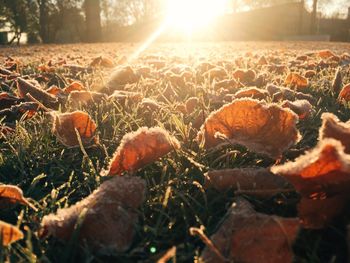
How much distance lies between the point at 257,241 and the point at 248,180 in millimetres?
397

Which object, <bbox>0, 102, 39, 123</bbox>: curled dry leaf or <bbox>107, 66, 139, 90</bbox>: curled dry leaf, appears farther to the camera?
<bbox>107, 66, 139, 90</bbox>: curled dry leaf

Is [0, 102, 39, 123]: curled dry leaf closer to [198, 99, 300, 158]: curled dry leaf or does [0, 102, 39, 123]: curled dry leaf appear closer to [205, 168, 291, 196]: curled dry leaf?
[198, 99, 300, 158]: curled dry leaf

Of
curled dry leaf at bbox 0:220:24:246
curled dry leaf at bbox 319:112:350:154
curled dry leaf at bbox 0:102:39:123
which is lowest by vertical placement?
curled dry leaf at bbox 0:220:24:246

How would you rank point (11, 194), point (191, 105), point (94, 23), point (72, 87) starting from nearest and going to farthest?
1. point (11, 194)
2. point (191, 105)
3. point (72, 87)
4. point (94, 23)

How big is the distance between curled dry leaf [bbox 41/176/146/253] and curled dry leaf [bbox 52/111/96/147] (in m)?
0.68

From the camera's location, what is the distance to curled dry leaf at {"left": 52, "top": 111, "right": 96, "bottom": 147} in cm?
183

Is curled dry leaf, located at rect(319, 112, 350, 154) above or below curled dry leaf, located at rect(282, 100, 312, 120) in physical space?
above

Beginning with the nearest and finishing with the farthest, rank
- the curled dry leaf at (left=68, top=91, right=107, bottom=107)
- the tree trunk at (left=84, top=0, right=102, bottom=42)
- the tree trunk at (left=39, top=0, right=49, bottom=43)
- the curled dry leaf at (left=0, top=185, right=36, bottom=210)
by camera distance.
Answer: the curled dry leaf at (left=0, top=185, right=36, bottom=210)
the curled dry leaf at (left=68, top=91, right=107, bottom=107)
the tree trunk at (left=84, top=0, right=102, bottom=42)
the tree trunk at (left=39, top=0, right=49, bottom=43)

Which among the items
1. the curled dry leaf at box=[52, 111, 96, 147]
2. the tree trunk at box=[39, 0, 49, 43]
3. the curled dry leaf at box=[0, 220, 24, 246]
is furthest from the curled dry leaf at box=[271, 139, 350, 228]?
the tree trunk at box=[39, 0, 49, 43]

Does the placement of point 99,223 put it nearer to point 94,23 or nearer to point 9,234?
point 9,234

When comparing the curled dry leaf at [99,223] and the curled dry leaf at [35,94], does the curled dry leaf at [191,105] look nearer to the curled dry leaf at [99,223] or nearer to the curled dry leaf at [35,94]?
the curled dry leaf at [35,94]

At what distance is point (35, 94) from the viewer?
275 cm

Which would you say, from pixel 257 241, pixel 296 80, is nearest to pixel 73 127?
pixel 257 241

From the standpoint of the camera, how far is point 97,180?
5.08ft
